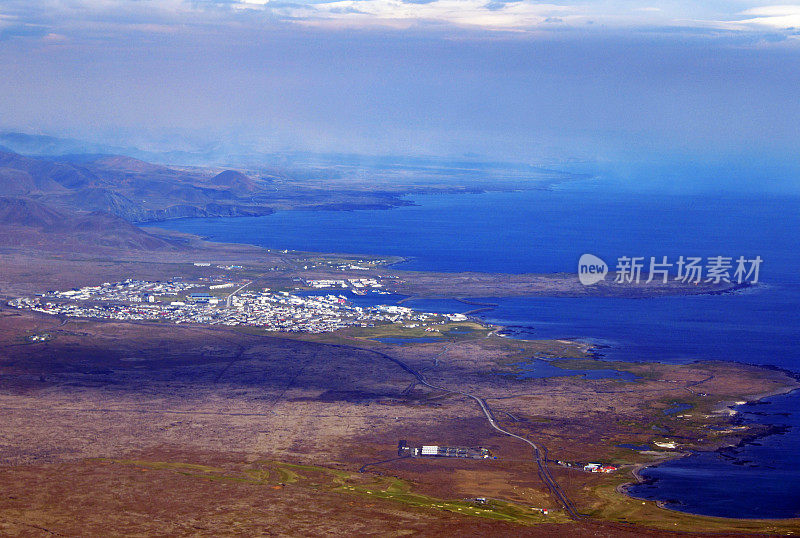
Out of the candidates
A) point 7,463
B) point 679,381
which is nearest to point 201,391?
point 7,463

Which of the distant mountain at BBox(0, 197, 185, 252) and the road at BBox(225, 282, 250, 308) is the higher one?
the distant mountain at BBox(0, 197, 185, 252)

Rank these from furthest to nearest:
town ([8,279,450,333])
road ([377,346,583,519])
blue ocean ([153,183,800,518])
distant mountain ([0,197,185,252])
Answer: distant mountain ([0,197,185,252]) < town ([8,279,450,333]) < blue ocean ([153,183,800,518]) < road ([377,346,583,519])

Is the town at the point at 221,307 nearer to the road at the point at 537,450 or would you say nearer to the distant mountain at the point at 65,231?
the road at the point at 537,450

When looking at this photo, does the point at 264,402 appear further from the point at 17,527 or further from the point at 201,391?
the point at 17,527

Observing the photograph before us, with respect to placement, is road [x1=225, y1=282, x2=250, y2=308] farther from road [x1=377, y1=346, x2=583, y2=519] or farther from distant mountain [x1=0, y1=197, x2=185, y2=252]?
distant mountain [x1=0, y1=197, x2=185, y2=252]

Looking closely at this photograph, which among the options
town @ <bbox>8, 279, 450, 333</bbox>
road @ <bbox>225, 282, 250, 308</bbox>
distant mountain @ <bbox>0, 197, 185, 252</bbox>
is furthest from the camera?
distant mountain @ <bbox>0, 197, 185, 252</bbox>

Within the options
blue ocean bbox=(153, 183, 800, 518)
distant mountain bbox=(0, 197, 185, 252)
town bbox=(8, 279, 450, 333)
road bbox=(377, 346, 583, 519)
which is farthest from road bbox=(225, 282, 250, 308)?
distant mountain bbox=(0, 197, 185, 252)

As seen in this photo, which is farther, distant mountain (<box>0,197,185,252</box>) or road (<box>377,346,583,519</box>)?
distant mountain (<box>0,197,185,252</box>)
